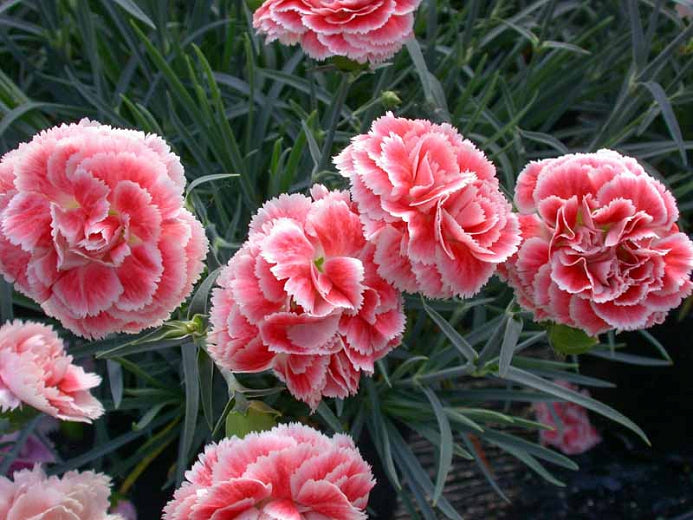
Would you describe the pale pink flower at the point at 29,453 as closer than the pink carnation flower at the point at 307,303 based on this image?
No

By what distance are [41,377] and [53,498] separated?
10cm

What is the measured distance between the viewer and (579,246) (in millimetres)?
595

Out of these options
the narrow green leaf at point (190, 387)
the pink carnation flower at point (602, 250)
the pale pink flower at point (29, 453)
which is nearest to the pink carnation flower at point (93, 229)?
the narrow green leaf at point (190, 387)

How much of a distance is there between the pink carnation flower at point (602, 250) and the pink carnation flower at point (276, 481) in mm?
194

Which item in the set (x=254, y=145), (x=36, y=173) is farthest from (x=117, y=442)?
(x=36, y=173)

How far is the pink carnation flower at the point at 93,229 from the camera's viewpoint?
1.84ft

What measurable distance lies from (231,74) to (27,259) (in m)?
0.72

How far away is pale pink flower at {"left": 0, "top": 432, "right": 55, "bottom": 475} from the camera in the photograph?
1.05 m

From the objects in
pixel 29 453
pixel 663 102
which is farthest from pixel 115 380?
pixel 663 102

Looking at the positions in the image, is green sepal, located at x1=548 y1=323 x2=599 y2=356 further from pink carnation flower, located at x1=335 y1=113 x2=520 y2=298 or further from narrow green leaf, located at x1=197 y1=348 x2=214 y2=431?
narrow green leaf, located at x1=197 y1=348 x2=214 y2=431

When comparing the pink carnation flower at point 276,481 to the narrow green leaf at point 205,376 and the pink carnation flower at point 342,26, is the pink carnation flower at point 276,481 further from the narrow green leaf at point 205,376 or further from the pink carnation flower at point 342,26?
the pink carnation flower at point 342,26

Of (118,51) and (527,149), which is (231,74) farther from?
(527,149)

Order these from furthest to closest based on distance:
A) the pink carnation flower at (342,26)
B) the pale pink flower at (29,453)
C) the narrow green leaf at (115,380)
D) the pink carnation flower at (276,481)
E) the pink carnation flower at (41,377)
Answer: the pale pink flower at (29,453)
the narrow green leaf at (115,380)
the pink carnation flower at (342,26)
the pink carnation flower at (41,377)
the pink carnation flower at (276,481)

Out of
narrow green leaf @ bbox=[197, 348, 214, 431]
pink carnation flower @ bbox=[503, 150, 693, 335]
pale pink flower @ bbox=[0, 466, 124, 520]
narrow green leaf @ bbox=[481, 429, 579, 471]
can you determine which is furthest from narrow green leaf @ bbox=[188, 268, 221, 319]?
narrow green leaf @ bbox=[481, 429, 579, 471]
